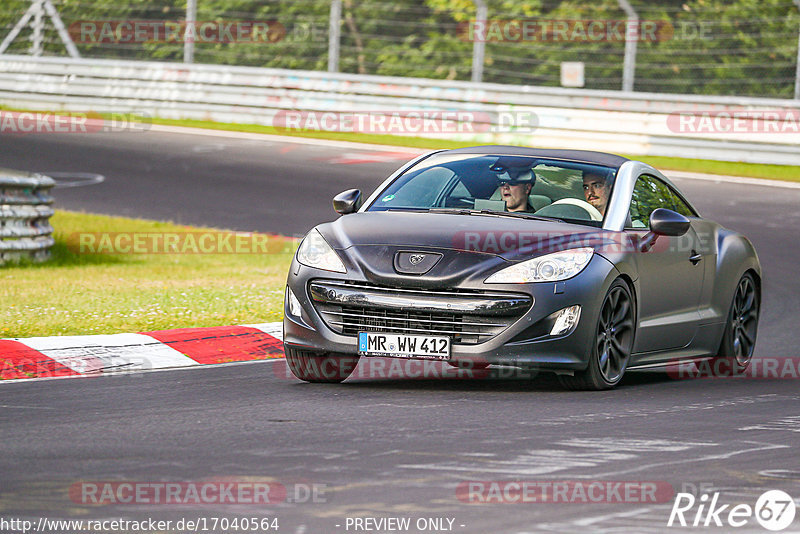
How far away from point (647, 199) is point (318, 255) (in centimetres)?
236

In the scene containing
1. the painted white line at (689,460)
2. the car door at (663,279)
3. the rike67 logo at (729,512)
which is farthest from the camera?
the car door at (663,279)

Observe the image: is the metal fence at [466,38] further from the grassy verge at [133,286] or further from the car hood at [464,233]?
the car hood at [464,233]

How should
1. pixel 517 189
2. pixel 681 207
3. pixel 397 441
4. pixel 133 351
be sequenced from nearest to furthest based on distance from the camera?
pixel 397 441
pixel 517 189
pixel 133 351
pixel 681 207

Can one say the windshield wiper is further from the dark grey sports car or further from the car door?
the car door

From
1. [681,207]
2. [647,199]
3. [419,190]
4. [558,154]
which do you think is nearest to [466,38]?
[681,207]

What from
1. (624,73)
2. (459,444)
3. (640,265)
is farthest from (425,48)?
(459,444)

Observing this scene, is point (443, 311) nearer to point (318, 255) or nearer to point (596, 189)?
point (318, 255)

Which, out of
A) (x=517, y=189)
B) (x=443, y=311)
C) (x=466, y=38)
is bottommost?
(x=443, y=311)

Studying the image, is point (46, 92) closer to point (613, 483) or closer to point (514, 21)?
point (514, 21)

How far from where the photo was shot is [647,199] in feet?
31.7

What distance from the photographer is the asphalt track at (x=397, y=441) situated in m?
5.41

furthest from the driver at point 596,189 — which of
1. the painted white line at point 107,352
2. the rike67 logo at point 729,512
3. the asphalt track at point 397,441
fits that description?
the rike67 logo at point 729,512

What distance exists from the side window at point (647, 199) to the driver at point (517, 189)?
26.1 inches

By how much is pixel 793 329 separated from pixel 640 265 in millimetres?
3715
